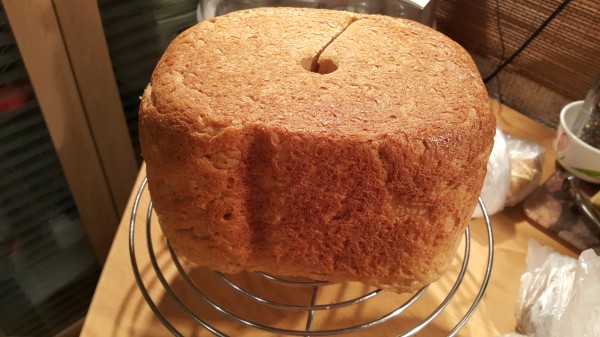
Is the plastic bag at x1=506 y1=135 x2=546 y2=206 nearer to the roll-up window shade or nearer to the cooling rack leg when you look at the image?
the cooling rack leg

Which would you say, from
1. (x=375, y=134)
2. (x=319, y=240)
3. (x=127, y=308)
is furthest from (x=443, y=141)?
(x=127, y=308)

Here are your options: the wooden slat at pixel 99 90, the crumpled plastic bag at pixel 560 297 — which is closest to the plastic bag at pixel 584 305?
the crumpled plastic bag at pixel 560 297

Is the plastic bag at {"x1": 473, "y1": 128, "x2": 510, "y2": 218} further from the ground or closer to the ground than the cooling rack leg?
further from the ground

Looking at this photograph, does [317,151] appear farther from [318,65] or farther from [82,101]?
[82,101]

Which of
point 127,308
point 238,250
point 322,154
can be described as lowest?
point 127,308

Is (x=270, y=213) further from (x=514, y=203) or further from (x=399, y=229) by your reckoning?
(x=514, y=203)

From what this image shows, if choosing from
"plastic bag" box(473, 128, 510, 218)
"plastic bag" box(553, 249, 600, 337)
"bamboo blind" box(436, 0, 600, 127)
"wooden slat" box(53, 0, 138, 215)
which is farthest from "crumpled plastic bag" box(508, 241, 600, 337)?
"wooden slat" box(53, 0, 138, 215)
